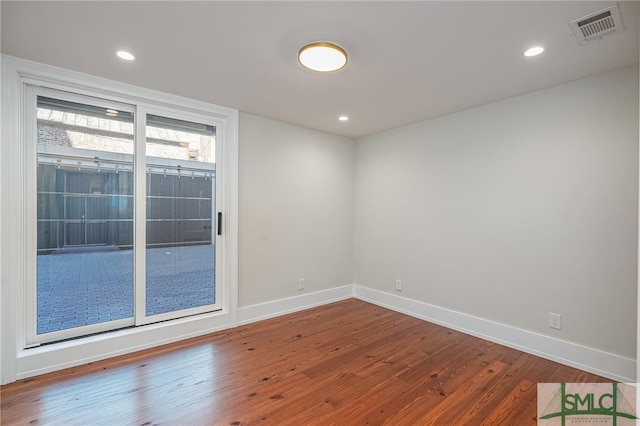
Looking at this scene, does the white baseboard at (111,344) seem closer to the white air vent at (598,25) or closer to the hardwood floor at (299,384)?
the hardwood floor at (299,384)

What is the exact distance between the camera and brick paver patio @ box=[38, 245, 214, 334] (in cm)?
264

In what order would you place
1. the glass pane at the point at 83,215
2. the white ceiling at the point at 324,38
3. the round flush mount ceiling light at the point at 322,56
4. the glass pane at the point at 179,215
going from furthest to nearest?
the glass pane at the point at 179,215 < the glass pane at the point at 83,215 < the round flush mount ceiling light at the point at 322,56 < the white ceiling at the point at 324,38

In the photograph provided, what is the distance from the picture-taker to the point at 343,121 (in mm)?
3904

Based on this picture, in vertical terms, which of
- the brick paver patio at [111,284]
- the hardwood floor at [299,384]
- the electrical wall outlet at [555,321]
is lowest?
the hardwood floor at [299,384]

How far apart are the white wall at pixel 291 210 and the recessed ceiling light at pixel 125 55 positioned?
1.40 meters

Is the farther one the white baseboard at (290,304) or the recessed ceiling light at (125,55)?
the white baseboard at (290,304)

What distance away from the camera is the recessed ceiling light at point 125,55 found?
7.32 ft

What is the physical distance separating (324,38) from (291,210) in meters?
2.41

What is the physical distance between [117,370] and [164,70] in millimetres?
2603

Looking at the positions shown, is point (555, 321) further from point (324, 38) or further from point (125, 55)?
point (125, 55)

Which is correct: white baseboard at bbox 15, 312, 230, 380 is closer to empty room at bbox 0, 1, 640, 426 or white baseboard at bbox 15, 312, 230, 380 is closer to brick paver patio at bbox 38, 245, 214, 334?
empty room at bbox 0, 1, 640, 426

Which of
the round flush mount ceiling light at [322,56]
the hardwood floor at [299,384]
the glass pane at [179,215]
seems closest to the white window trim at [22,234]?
the hardwood floor at [299,384]

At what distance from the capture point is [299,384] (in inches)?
92.0

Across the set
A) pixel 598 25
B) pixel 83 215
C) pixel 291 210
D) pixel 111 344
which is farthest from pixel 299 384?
pixel 598 25
